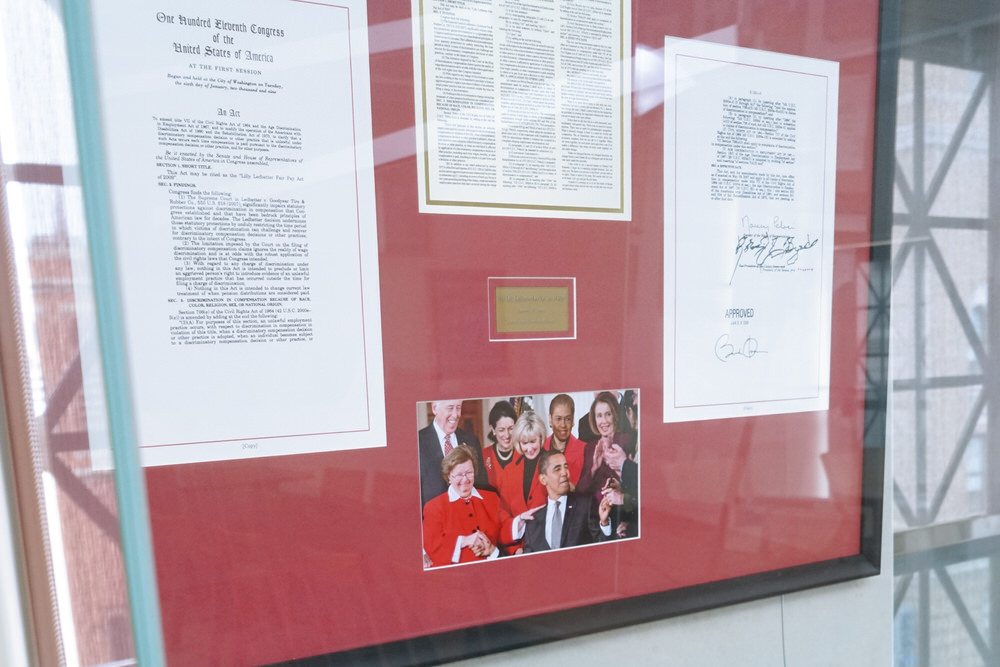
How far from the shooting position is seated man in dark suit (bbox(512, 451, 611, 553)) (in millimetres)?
→ 608

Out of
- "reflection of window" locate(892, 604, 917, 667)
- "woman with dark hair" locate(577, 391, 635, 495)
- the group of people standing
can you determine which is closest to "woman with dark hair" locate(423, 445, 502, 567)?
the group of people standing

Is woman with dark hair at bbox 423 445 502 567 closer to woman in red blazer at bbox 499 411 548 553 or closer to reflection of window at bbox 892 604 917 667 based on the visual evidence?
woman in red blazer at bbox 499 411 548 553

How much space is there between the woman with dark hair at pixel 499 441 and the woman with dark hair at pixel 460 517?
2 centimetres

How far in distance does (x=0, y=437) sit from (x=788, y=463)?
0.76 m

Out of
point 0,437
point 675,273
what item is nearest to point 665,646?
point 675,273

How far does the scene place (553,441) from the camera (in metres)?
0.61

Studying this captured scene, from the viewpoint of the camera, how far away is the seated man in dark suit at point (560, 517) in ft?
2.00

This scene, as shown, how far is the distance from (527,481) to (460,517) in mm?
78

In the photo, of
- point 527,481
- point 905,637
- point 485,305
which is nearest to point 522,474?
point 527,481

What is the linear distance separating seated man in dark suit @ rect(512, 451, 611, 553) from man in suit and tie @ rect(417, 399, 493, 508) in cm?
10
